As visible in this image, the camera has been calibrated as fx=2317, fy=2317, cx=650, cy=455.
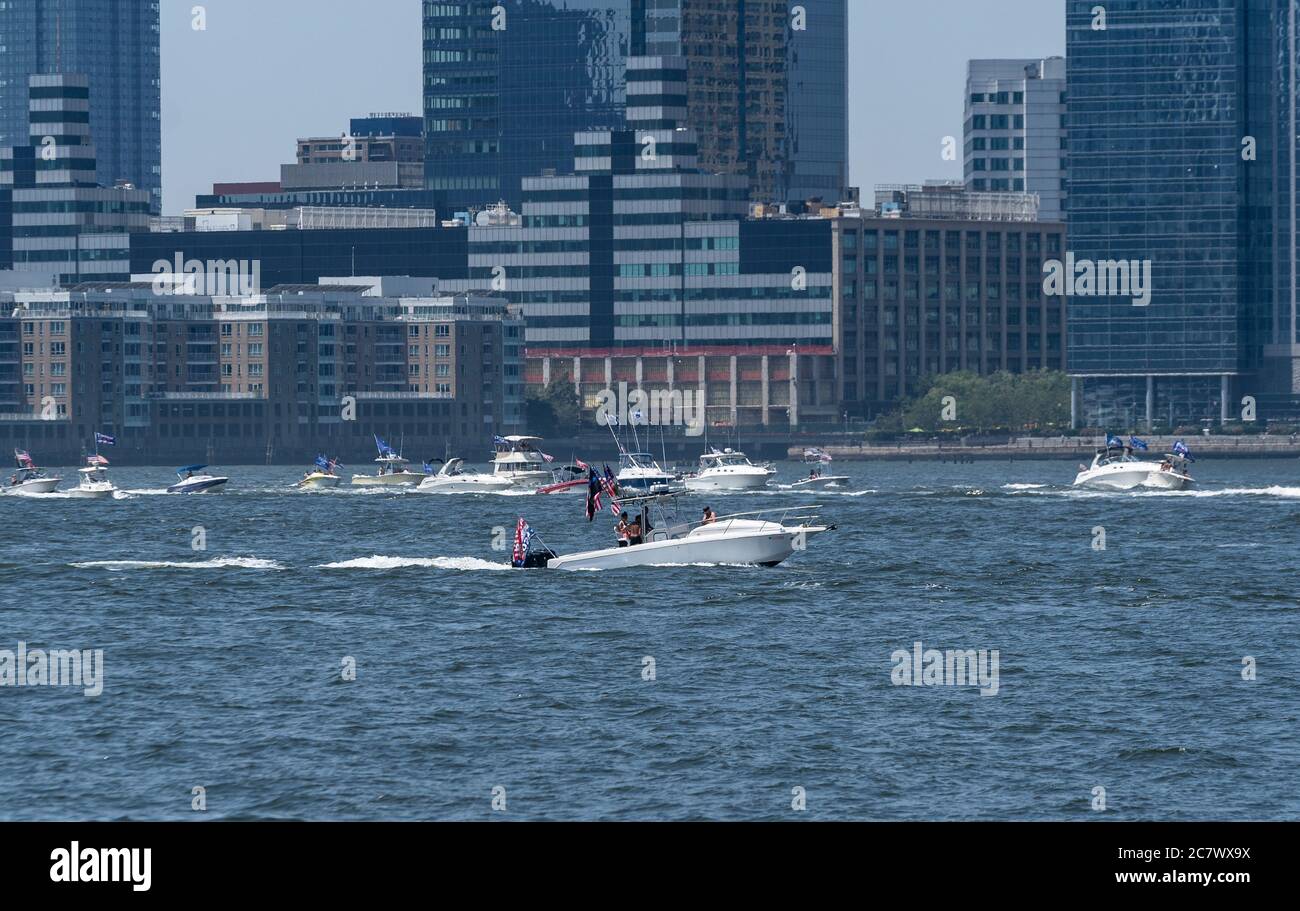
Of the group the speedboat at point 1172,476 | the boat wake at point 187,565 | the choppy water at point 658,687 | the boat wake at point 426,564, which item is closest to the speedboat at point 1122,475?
the speedboat at point 1172,476

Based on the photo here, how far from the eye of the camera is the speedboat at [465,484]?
182750 mm

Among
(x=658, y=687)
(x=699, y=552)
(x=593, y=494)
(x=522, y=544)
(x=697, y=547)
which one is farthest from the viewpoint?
(x=522, y=544)

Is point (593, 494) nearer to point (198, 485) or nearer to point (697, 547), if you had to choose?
point (697, 547)

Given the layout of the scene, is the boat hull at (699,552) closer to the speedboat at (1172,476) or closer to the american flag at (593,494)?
the american flag at (593,494)

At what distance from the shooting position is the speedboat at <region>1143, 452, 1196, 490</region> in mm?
166250

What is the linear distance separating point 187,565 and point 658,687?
4652 cm

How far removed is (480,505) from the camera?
532ft

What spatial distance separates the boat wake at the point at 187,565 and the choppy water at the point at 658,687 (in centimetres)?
31

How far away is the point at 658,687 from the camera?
53.5 metres

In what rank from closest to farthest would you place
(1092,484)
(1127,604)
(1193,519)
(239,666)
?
1. (239,666)
2. (1127,604)
3. (1193,519)
4. (1092,484)

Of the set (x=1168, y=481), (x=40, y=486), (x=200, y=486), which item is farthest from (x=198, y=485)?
(x=1168, y=481)

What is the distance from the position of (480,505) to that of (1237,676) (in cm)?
11054
